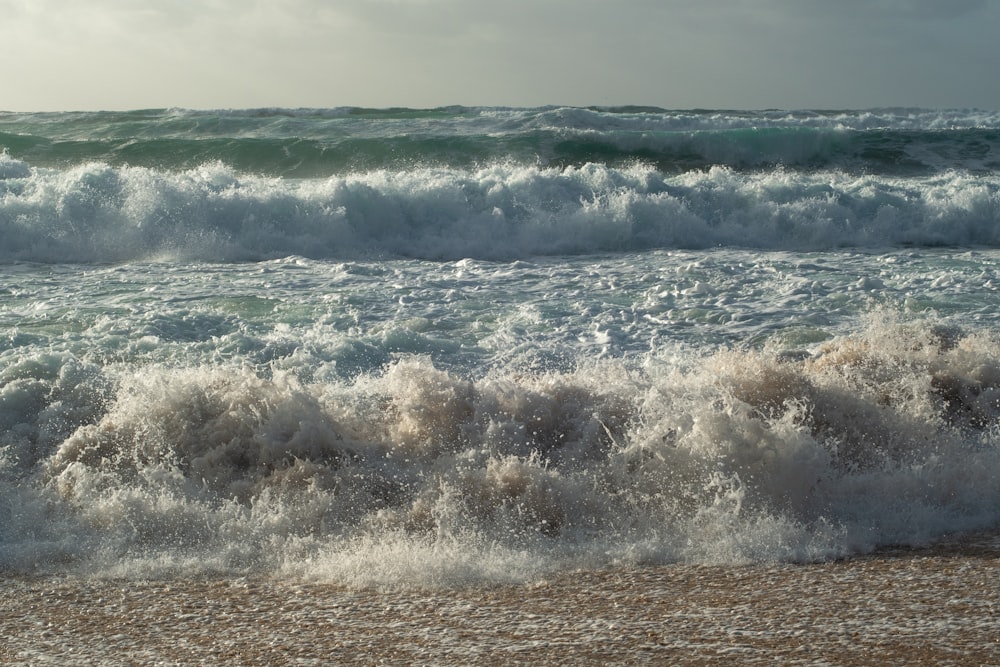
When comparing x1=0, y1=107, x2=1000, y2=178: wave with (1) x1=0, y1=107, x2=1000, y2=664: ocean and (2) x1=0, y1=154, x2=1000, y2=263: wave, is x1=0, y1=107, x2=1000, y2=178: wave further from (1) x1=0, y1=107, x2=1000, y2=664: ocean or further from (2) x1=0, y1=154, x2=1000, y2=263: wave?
(1) x1=0, y1=107, x2=1000, y2=664: ocean

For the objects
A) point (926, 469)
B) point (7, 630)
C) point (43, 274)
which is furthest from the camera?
point (43, 274)

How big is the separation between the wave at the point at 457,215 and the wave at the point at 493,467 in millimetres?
6845

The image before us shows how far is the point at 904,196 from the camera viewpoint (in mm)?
14336

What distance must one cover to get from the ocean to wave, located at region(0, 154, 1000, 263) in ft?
0.43

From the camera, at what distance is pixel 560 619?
10.7 feet

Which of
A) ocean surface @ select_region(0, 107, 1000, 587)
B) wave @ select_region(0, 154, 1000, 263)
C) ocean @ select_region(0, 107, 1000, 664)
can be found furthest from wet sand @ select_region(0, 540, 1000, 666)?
wave @ select_region(0, 154, 1000, 263)

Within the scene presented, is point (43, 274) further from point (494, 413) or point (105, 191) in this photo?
point (494, 413)

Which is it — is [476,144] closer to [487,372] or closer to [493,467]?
[487,372]

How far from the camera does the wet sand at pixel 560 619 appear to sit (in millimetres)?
3014

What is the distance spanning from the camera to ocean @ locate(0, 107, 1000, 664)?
12.3ft

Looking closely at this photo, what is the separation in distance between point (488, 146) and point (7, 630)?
665 inches

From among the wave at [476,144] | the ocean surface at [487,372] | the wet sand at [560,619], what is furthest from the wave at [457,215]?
the wet sand at [560,619]

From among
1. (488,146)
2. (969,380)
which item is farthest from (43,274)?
(488,146)

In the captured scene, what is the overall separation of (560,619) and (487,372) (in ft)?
11.9
